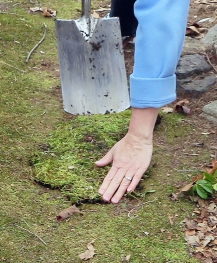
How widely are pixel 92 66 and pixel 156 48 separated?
106cm

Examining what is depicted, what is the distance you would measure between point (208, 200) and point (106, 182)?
0.41 meters

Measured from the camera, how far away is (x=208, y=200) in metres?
2.05

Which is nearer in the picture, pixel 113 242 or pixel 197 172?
pixel 113 242

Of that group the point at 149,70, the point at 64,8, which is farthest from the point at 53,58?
the point at 149,70

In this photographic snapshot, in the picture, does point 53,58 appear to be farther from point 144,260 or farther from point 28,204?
point 144,260

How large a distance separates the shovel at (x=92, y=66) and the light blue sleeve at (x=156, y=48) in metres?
0.94

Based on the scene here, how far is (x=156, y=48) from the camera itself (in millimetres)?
1711

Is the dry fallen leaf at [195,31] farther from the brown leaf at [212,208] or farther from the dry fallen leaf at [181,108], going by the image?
the brown leaf at [212,208]

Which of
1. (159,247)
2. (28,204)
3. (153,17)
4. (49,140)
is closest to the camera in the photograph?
(153,17)

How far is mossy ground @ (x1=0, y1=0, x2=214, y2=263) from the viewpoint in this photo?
1.82 m

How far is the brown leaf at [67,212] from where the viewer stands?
194 cm

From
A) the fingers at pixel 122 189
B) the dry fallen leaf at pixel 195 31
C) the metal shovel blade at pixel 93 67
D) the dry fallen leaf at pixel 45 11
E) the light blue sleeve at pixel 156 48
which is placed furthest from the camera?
the dry fallen leaf at pixel 45 11

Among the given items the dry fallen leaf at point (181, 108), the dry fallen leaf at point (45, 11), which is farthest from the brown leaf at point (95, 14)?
the dry fallen leaf at point (181, 108)

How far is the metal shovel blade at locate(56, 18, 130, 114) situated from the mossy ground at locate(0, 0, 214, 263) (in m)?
0.09
